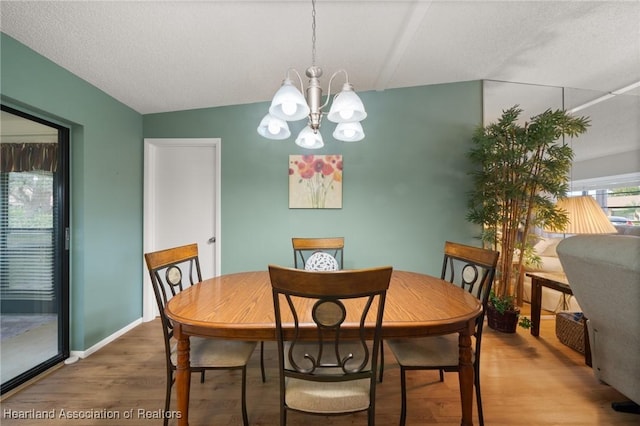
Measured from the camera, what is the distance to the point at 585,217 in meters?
→ 2.29

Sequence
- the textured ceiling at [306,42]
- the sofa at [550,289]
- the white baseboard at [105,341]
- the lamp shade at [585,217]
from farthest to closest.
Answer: the sofa at [550,289] → the lamp shade at [585,217] → the white baseboard at [105,341] → the textured ceiling at [306,42]

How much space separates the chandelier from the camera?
1.19m

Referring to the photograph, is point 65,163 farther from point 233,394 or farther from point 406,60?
point 406,60

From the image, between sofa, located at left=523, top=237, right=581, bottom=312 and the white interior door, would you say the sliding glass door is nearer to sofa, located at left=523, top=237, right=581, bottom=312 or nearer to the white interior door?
the white interior door

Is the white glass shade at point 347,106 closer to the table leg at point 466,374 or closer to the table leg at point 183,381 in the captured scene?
the table leg at point 466,374

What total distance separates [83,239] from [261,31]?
2250 millimetres

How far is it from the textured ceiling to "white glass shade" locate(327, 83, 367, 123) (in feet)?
2.66

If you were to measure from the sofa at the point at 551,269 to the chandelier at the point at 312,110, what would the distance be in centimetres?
256

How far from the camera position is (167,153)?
9.32 ft

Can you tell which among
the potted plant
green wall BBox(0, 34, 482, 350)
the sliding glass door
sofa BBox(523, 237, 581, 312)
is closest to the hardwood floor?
the sliding glass door

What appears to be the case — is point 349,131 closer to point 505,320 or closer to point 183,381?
point 183,381

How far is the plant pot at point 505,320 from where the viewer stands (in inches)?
95.7

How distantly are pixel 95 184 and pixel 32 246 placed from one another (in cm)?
64

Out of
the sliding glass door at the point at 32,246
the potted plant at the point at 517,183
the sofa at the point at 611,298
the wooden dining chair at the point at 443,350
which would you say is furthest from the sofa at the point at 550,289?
the sliding glass door at the point at 32,246
